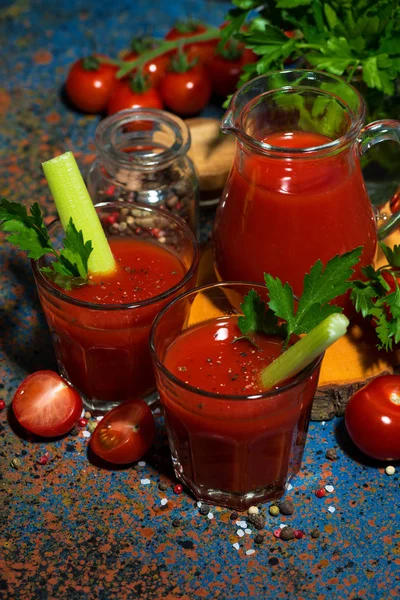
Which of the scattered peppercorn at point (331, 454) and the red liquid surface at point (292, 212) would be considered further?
the scattered peppercorn at point (331, 454)

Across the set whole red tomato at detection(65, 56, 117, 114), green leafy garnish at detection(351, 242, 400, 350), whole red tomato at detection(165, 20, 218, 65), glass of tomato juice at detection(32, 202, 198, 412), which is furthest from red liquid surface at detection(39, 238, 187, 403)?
whole red tomato at detection(165, 20, 218, 65)

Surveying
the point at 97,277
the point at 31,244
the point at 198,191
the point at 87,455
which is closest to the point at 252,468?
the point at 87,455

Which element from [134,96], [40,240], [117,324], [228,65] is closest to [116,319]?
[117,324]

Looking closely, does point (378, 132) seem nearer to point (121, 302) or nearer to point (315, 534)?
point (121, 302)

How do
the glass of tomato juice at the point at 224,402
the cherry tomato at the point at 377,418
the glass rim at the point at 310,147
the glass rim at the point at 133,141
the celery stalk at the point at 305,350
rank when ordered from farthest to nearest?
the glass rim at the point at 133,141, the cherry tomato at the point at 377,418, the glass rim at the point at 310,147, the glass of tomato juice at the point at 224,402, the celery stalk at the point at 305,350

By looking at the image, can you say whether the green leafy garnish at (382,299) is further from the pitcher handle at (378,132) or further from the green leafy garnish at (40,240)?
the green leafy garnish at (40,240)

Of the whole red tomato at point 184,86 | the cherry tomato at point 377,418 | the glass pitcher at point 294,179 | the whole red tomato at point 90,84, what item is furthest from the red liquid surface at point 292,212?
→ the whole red tomato at point 90,84
